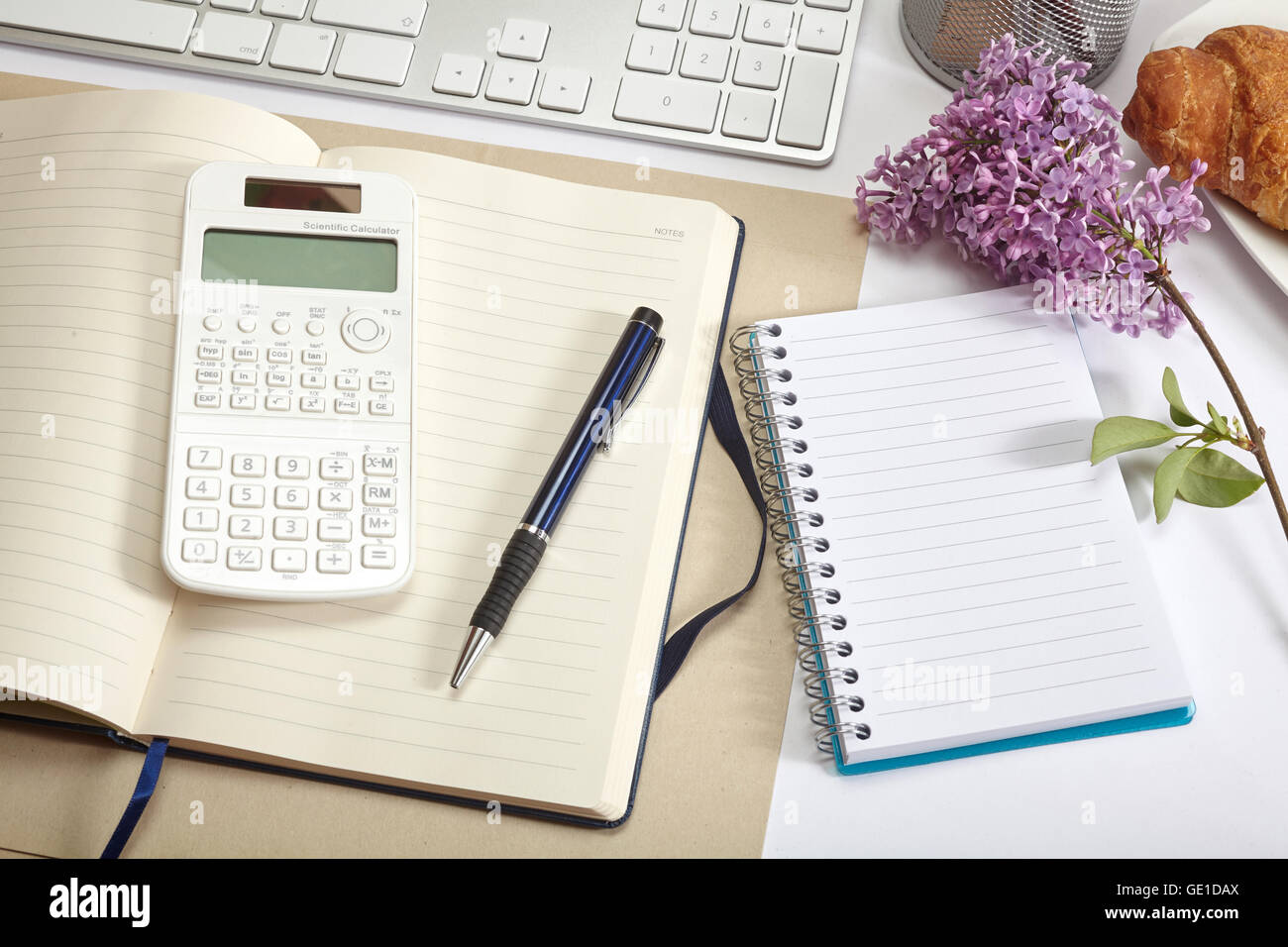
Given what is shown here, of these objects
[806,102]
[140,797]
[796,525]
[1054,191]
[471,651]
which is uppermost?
[806,102]

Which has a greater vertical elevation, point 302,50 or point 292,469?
point 302,50

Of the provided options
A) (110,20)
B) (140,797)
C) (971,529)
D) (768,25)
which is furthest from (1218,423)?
(110,20)

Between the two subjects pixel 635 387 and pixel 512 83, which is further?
pixel 512 83

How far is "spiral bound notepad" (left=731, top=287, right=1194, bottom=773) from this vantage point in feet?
1.73

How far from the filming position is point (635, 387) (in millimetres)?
586

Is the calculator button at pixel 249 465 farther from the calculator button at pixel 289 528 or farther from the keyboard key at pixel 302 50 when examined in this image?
the keyboard key at pixel 302 50

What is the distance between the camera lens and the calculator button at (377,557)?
21.0 inches

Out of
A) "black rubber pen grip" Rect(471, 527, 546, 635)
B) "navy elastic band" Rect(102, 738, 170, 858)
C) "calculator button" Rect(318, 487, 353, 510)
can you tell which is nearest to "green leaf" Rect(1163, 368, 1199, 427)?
"black rubber pen grip" Rect(471, 527, 546, 635)

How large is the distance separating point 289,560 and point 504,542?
12 cm

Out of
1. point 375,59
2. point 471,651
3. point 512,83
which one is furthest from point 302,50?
point 471,651

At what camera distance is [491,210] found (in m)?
0.63

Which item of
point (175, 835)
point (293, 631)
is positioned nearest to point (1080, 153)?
point (293, 631)

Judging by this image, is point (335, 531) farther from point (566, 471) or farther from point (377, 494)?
point (566, 471)

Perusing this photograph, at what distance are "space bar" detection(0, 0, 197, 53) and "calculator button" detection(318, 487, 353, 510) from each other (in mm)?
393
